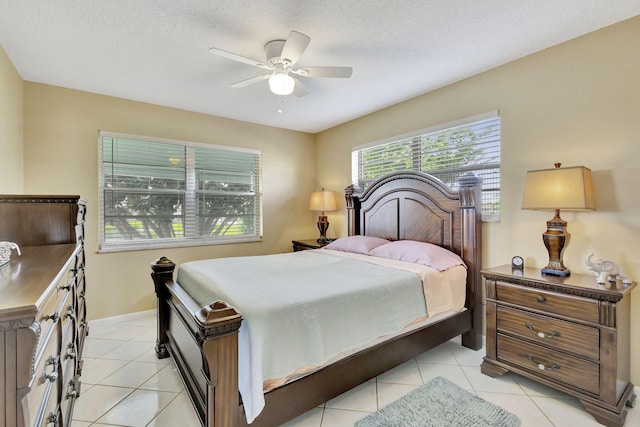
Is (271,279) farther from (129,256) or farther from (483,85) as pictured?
(483,85)

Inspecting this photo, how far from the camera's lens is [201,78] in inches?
116

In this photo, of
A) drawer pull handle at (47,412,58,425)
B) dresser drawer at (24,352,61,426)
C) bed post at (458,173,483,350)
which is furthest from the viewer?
bed post at (458,173,483,350)

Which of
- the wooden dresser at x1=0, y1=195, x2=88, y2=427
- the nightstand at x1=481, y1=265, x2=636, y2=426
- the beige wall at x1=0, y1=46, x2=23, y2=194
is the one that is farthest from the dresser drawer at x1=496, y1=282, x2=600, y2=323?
the beige wall at x1=0, y1=46, x2=23, y2=194

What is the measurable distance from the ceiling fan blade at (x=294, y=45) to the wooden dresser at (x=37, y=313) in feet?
5.63

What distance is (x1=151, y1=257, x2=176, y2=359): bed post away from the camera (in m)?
2.52

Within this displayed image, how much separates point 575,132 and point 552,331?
1.49 meters

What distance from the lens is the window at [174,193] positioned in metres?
3.47

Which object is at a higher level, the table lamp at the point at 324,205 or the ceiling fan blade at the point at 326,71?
the ceiling fan blade at the point at 326,71

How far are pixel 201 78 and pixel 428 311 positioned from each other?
2933 mm

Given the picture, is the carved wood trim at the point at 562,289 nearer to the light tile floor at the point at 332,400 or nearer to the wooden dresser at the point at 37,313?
the light tile floor at the point at 332,400

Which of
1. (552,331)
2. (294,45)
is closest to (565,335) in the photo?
(552,331)

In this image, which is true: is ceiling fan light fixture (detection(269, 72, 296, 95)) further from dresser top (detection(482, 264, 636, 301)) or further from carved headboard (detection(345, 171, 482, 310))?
dresser top (detection(482, 264, 636, 301))

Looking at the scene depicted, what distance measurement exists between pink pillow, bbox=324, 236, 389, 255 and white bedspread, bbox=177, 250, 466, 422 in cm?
59

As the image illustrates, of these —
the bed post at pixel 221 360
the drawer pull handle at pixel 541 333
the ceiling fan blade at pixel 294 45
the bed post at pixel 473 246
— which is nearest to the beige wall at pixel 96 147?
the ceiling fan blade at pixel 294 45
